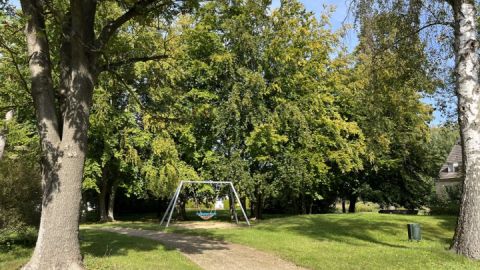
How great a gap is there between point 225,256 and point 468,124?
6757 mm

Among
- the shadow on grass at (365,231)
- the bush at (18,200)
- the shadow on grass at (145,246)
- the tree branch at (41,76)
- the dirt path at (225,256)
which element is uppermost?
the tree branch at (41,76)

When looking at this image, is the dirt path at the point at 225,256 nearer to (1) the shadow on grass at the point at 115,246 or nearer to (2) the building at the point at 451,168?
(1) the shadow on grass at the point at 115,246

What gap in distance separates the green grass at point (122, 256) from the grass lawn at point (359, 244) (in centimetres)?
268

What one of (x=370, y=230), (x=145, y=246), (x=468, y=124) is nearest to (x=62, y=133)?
(x=145, y=246)

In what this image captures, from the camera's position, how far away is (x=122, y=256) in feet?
34.5

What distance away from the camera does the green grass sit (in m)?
9.29

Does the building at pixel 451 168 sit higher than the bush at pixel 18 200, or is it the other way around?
the building at pixel 451 168

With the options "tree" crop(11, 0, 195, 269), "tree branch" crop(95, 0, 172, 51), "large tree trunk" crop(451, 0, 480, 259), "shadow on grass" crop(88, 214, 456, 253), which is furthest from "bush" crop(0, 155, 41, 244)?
"large tree trunk" crop(451, 0, 480, 259)

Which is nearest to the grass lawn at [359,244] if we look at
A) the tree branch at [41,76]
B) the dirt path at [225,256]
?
the dirt path at [225,256]

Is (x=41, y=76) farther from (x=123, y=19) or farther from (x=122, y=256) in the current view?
(x=122, y=256)

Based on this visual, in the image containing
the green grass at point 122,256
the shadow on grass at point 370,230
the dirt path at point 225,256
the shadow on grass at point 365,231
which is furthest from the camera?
the shadow on grass at point 370,230

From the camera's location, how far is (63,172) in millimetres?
8594

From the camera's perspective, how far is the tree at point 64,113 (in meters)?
8.39

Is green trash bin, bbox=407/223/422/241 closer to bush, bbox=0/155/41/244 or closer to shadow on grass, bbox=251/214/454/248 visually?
shadow on grass, bbox=251/214/454/248
